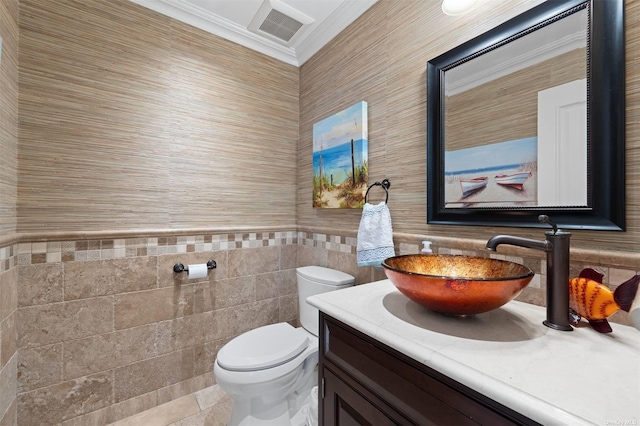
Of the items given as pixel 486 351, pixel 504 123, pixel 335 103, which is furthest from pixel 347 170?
pixel 486 351

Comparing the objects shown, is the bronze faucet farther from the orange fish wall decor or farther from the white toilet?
the white toilet

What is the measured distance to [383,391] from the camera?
72cm

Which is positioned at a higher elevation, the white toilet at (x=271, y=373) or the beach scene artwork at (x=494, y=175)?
the beach scene artwork at (x=494, y=175)

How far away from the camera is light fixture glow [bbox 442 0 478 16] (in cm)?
113

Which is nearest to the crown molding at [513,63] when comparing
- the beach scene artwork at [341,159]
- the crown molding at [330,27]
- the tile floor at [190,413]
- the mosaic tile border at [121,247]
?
the beach scene artwork at [341,159]

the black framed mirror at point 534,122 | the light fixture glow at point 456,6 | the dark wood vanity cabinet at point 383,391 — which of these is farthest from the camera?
the light fixture glow at point 456,6

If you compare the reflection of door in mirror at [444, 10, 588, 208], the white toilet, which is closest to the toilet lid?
the white toilet

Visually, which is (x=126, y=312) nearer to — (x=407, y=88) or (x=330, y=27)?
(x=407, y=88)

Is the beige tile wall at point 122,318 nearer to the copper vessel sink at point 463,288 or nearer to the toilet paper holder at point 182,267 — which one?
the toilet paper holder at point 182,267

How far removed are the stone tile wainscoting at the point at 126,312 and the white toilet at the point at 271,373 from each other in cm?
46

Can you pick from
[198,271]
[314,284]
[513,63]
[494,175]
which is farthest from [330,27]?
[198,271]

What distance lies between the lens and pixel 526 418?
47 centimetres

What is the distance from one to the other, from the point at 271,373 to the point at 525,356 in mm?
1043

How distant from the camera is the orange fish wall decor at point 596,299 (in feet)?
2.10
